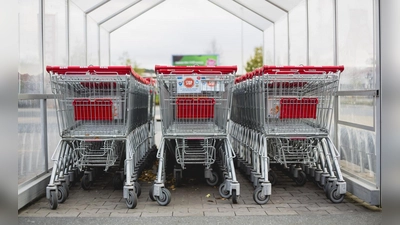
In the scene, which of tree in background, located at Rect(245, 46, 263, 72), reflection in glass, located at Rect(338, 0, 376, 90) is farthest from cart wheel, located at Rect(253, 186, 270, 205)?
tree in background, located at Rect(245, 46, 263, 72)

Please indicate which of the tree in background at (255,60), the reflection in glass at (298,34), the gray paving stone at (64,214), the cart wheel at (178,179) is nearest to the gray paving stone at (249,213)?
the cart wheel at (178,179)

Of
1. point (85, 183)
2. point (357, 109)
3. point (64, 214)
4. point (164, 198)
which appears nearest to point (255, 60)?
point (357, 109)

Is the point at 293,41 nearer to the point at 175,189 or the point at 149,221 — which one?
the point at 175,189

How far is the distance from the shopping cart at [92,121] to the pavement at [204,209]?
0.76ft

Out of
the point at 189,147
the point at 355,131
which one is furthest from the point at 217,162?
the point at 355,131

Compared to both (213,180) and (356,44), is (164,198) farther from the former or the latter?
(356,44)

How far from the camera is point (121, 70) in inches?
192

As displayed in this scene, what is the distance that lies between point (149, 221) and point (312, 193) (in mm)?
2321

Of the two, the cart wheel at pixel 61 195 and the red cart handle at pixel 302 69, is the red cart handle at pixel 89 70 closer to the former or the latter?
the cart wheel at pixel 61 195

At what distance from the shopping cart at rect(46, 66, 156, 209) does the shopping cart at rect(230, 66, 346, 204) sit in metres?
1.60

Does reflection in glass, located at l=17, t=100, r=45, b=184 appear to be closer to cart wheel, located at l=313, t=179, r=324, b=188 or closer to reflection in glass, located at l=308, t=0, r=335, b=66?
cart wheel, located at l=313, t=179, r=324, b=188

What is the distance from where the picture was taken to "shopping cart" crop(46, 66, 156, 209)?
485cm

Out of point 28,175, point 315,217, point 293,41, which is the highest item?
point 293,41

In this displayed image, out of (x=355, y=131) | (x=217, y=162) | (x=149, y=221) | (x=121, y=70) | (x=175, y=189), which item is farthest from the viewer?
(x=217, y=162)
